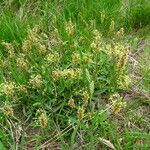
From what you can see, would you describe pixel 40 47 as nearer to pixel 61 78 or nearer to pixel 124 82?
pixel 61 78

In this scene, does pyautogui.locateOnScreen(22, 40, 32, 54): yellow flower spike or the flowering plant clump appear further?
pyautogui.locateOnScreen(22, 40, 32, 54): yellow flower spike

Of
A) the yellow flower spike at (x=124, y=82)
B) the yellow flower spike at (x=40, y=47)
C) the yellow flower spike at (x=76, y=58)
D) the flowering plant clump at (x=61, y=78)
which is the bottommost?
the yellow flower spike at (x=124, y=82)

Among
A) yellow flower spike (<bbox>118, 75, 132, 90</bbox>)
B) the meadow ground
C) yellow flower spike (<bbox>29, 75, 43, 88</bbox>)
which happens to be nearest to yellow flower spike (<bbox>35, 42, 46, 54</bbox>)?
the meadow ground

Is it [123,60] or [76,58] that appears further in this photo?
[76,58]

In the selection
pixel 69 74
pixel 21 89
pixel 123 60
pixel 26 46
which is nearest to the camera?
pixel 123 60

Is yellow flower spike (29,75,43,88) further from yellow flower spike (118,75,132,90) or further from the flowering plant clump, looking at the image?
yellow flower spike (118,75,132,90)

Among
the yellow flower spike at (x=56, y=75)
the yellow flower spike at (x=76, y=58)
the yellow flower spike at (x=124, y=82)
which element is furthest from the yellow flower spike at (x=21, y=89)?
the yellow flower spike at (x=124, y=82)

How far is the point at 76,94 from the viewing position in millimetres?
2389

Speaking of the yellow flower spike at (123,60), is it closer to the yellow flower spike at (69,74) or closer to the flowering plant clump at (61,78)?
the flowering plant clump at (61,78)

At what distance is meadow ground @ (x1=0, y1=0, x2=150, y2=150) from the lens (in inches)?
87.6

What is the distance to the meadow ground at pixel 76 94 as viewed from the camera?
7.30 ft

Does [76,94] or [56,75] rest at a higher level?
[56,75]

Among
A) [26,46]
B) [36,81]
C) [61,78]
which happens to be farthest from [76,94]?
[26,46]

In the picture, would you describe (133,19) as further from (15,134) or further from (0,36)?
(15,134)
